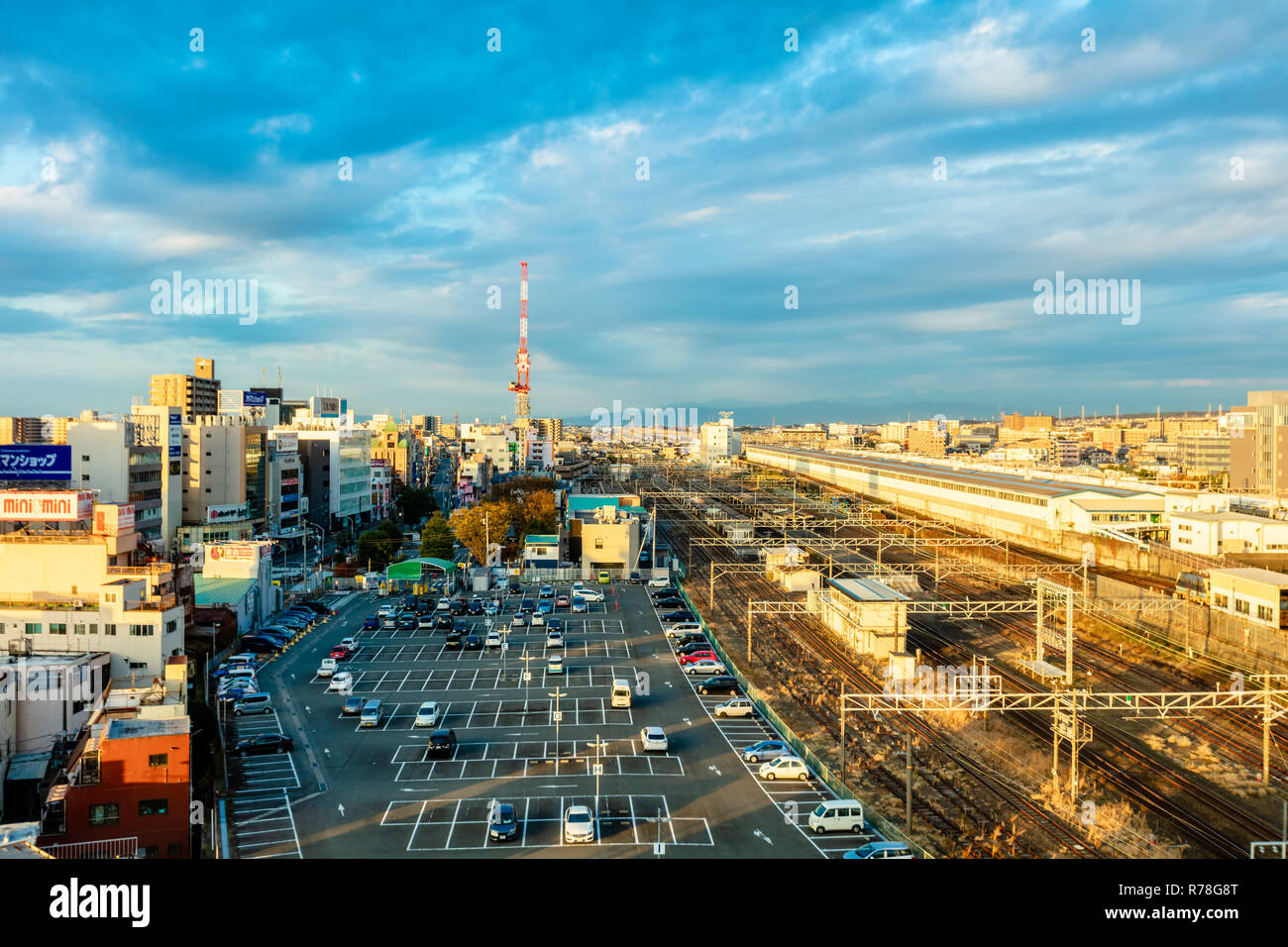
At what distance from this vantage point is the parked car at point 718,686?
542 inches

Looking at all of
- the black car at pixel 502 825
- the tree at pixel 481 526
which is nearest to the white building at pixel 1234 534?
the tree at pixel 481 526

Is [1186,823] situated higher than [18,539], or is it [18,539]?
[18,539]

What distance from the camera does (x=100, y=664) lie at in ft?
41.3

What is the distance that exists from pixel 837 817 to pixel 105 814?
7.22 m

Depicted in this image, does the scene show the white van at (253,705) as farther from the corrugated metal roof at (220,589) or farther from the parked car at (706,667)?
the parked car at (706,667)

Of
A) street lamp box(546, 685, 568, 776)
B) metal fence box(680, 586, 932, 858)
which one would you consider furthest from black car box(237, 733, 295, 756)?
metal fence box(680, 586, 932, 858)

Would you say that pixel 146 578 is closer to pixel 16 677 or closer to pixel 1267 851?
pixel 16 677

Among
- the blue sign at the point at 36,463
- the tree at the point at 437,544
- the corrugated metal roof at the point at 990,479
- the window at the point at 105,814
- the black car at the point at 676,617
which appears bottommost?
the black car at the point at 676,617

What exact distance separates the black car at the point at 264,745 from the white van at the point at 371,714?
107 centimetres

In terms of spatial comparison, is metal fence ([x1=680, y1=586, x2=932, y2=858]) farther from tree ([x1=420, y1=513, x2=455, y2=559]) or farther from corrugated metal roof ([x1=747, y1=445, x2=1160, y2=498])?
corrugated metal roof ([x1=747, y1=445, x2=1160, y2=498])

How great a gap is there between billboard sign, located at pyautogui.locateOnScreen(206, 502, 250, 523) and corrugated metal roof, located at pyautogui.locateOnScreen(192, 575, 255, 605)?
889cm

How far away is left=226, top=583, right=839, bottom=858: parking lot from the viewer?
27.6ft

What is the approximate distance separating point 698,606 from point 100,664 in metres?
12.6
